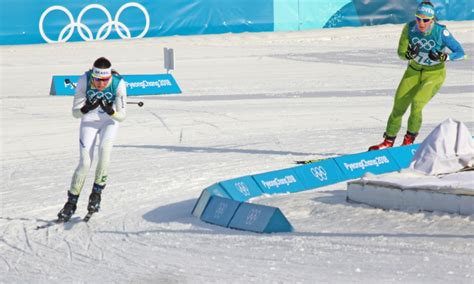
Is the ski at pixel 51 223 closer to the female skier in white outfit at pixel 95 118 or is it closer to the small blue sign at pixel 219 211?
the female skier in white outfit at pixel 95 118

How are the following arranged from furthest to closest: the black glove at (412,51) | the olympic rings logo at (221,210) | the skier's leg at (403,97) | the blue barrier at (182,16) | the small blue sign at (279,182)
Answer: the blue barrier at (182,16)
the skier's leg at (403,97)
the black glove at (412,51)
the small blue sign at (279,182)
the olympic rings logo at (221,210)

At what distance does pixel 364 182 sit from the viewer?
1113cm

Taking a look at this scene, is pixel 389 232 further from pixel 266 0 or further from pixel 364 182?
pixel 266 0

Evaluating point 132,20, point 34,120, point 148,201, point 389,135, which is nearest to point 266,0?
point 132,20

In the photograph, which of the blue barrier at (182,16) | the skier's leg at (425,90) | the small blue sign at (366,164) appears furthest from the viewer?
the blue barrier at (182,16)

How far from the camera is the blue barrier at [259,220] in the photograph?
10180mm

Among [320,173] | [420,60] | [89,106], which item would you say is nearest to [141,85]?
[420,60]

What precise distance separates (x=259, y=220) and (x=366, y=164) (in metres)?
3.14

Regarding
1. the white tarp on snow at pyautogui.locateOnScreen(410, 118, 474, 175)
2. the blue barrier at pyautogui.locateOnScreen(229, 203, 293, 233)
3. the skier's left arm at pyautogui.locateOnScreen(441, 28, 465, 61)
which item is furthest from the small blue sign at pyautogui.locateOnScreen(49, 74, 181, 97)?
the blue barrier at pyautogui.locateOnScreen(229, 203, 293, 233)

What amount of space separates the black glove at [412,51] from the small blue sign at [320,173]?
7.89 ft

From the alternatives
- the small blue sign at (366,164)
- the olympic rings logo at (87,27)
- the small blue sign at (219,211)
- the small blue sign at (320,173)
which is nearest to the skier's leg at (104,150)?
the small blue sign at (219,211)

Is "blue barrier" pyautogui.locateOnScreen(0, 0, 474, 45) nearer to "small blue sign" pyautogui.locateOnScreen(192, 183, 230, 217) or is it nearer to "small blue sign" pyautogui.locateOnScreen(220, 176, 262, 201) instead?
"small blue sign" pyautogui.locateOnScreen(220, 176, 262, 201)

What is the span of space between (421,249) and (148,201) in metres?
3.91

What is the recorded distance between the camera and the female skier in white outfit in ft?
36.8
